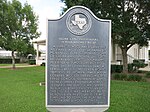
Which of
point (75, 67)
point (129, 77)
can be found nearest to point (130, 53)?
point (129, 77)

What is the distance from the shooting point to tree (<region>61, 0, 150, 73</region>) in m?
16.2

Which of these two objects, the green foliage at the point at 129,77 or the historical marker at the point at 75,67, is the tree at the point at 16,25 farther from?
the historical marker at the point at 75,67

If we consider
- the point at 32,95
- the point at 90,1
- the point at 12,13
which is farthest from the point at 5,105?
the point at 12,13

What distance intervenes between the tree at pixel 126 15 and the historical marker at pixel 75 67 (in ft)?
37.5

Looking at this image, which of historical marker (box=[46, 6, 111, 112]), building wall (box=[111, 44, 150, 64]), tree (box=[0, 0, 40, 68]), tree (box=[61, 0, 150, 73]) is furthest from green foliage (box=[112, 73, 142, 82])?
tree (box=[0, 0, 40, 68])

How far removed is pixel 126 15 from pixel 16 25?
683 inches

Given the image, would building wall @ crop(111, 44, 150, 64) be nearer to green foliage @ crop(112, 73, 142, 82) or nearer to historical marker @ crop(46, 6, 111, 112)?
green foliage @ crop(112, 73, 142, 82)

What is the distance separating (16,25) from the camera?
100ft

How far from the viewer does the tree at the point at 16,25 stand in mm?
30312

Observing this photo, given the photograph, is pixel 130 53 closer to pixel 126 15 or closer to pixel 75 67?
pixel 126 15

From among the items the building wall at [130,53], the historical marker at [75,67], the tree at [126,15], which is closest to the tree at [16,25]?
the building wall at [130,53]

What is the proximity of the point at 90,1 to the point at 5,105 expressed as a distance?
1005 centimetres

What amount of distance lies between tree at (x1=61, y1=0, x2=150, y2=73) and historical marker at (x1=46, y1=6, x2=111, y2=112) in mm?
11439

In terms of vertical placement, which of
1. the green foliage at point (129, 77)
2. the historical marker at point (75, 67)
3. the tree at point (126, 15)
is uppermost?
the tree at point (126, 15)
